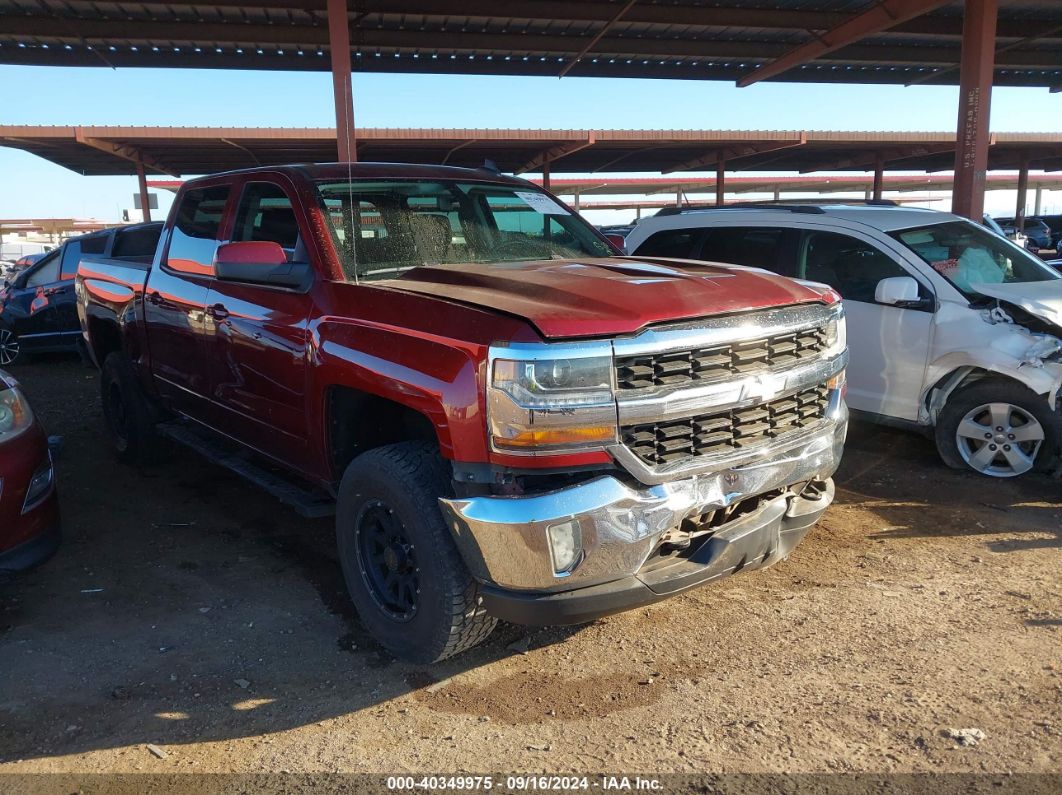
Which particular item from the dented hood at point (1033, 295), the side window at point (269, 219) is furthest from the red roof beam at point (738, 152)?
the side window at point (269, 219)

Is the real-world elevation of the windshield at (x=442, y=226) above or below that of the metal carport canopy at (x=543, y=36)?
below

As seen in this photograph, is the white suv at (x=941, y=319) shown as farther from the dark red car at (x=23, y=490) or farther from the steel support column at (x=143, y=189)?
the steel support column at (x=143, y=189)

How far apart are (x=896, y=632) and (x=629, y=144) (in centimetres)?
2095

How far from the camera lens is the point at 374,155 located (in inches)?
976

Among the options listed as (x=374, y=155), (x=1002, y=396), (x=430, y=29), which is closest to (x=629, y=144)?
(x=374, y=155)

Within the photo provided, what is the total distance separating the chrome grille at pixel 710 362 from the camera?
2.75m

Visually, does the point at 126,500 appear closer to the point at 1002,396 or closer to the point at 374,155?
the point at 1002,396

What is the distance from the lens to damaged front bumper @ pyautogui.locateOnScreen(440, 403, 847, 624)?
2627mm

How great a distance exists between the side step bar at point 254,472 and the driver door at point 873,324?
159 inches

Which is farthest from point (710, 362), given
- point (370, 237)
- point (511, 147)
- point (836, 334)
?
point (511, 147)

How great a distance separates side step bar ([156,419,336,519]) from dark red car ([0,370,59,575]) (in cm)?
89

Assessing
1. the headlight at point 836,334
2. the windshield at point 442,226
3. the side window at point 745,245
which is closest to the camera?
the headlight at point 836,334

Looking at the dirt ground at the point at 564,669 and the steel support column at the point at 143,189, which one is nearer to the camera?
the dirt ground at the point at 564,669

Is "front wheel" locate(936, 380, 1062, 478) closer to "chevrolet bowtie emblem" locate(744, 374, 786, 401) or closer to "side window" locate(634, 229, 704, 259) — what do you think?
"side window" locate(634, 229, 704, 259)
